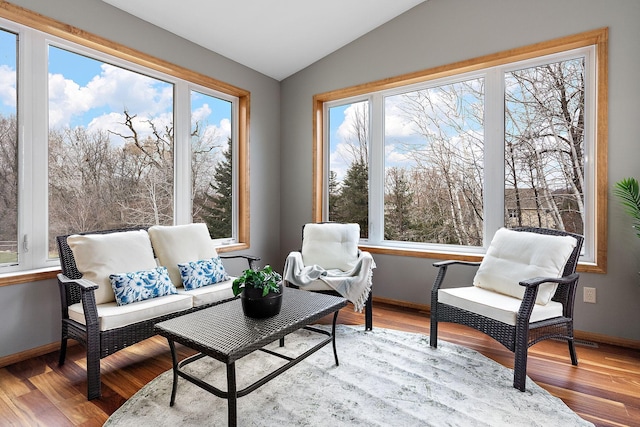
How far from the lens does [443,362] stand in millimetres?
2410

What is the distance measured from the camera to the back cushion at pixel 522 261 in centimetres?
237

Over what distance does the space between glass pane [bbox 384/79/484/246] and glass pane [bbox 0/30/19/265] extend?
10.9ft

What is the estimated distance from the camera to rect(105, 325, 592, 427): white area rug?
5.85 feet

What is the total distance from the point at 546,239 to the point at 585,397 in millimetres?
989

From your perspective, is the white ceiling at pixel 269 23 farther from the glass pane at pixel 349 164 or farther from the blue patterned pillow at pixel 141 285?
the blue patterned pillow at pixel 141 285

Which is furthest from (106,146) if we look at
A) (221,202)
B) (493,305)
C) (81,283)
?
(493,305)

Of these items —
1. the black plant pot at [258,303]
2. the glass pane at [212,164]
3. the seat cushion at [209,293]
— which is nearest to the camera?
the black plant pot at [258,303]

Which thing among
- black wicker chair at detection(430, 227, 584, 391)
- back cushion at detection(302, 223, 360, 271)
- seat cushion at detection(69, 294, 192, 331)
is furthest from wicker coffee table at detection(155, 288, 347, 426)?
back cushion at detection(302, 223, 360, 271)

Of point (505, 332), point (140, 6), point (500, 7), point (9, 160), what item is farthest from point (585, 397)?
point (140, 6)

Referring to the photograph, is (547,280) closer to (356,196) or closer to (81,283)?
(356,196)

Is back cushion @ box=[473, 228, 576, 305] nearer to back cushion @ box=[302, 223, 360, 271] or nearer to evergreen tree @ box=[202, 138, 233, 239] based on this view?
back cushion @ box=[302, 223, 360, 271]

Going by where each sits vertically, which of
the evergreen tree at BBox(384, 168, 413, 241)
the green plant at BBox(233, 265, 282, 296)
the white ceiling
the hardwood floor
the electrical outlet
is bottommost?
the hardwood floor

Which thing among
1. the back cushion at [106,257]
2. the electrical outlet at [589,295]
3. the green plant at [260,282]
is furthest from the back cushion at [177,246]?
the electrical outlet at [589,295]

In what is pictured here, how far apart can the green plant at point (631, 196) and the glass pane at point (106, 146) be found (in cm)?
382
